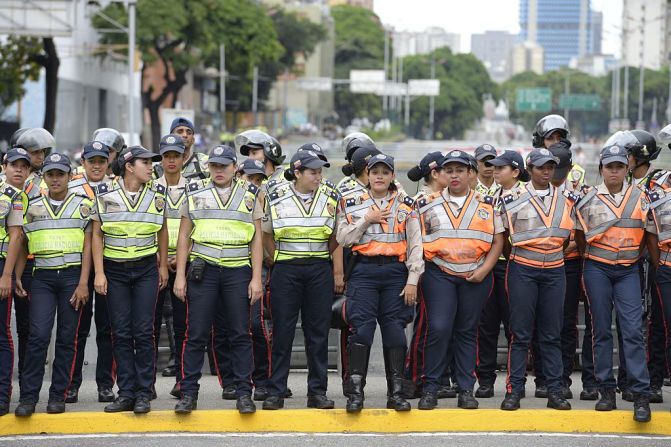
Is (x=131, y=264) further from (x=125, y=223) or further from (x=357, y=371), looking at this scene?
(x=357, y=371)

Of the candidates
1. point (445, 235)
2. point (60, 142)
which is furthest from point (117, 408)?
point (60, 142)

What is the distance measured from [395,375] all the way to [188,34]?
48479mm

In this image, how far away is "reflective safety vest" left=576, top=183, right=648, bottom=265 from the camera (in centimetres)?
953

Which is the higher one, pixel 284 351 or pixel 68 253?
pixel 68 253

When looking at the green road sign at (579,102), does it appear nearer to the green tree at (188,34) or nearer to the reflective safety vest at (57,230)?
the green tree at (188,34)

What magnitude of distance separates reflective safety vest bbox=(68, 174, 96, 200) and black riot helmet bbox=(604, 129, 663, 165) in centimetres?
400

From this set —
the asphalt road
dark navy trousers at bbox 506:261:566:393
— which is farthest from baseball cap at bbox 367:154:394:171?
the asphalt road

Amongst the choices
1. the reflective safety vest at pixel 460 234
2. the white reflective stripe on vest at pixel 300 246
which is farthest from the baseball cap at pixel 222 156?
the reflective safety vest at pixel 460 234

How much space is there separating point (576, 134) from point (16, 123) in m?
94.4

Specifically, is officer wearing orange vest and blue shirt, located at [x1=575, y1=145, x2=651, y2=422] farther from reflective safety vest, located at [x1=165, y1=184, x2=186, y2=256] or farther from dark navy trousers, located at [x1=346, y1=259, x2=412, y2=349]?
reflective safety vest, located at [x1=165, y1=184, x2=186, y2=256]

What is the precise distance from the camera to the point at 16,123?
47.9 meters

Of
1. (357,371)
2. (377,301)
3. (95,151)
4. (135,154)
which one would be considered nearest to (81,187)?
(95,151)

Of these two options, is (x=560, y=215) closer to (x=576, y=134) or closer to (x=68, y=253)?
(x=68, y=253)

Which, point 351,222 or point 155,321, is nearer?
point 351,222
